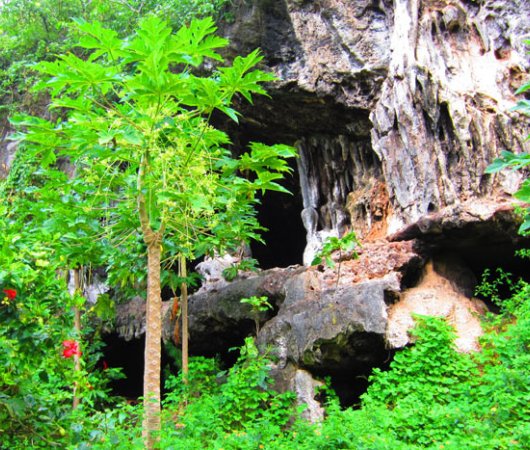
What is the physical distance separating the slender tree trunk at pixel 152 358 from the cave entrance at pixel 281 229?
626 centimetres

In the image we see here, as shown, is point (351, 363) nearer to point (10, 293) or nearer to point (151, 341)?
point (151, 341)

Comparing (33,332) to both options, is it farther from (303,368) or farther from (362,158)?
(362,158)

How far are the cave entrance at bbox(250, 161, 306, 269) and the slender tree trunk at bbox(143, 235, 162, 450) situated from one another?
626cm

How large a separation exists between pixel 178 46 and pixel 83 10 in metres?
8.71

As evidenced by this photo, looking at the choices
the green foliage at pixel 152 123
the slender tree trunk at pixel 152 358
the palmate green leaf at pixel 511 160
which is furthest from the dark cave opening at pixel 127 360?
the palmate green leaf at pixel 511 160

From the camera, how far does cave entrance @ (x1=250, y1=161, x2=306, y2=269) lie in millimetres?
11086

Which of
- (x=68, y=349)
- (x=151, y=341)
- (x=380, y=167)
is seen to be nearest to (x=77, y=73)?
(x=68, y=349)

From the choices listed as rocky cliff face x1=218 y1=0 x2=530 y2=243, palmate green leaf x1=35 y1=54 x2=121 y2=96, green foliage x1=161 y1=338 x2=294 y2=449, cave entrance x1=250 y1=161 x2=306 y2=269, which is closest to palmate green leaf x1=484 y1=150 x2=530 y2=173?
palmate green leaf x1=35 y1=54 x2=121 y2=96

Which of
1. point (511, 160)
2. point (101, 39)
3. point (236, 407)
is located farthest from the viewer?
point (236, 407)

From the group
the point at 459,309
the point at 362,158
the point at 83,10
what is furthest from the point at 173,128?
the point at 83,10

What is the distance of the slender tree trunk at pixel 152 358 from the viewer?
411 centimetres

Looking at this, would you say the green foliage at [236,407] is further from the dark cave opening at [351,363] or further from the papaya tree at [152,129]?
the papaya tree at [152,129]

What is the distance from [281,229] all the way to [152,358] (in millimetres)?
7692

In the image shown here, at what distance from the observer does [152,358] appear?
4227 mm
